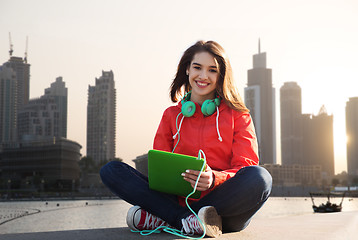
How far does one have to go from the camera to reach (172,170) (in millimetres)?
3830

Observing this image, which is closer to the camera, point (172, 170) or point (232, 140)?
point (172, 170)

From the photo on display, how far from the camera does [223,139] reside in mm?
4387

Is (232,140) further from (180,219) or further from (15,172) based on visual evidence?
(15,172)

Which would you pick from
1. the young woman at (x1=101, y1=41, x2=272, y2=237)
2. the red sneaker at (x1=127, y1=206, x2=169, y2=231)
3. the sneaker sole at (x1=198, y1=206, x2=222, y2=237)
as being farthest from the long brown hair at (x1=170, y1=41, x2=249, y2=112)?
the red sneaker at (x1=127, y1=206, x2=169, y2=231)

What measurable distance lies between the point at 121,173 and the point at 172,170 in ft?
2.64

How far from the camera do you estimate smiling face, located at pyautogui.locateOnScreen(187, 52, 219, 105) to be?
462 centimetres

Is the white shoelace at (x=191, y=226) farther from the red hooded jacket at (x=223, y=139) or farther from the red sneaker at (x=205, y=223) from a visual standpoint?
the red hooded jacket at (x=223, y=139)

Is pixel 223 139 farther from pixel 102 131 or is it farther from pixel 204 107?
pixel 102 131

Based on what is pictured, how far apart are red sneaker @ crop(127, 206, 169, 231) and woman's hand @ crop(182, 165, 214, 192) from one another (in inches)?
29.2

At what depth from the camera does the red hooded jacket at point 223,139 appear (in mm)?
4273

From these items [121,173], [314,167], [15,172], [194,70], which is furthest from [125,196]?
[314,167]

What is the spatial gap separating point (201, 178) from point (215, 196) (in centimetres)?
36

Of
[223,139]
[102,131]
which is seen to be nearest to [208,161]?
[223,139]

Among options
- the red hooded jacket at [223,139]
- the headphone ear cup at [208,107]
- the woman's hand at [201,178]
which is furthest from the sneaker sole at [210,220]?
the headphone ear cup at [208,107]
